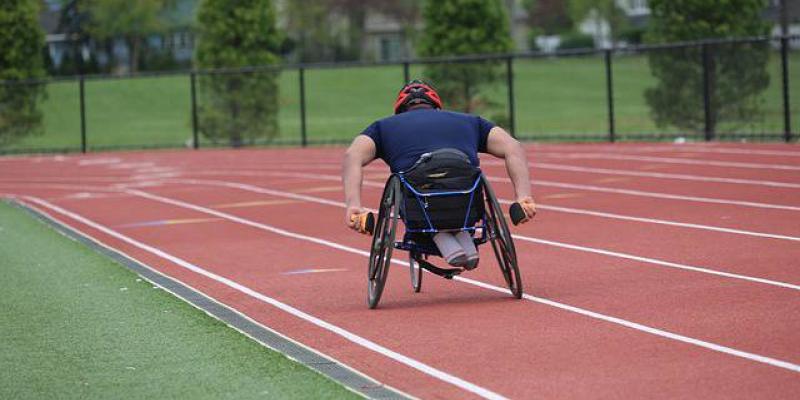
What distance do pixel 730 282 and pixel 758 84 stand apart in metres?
18.9

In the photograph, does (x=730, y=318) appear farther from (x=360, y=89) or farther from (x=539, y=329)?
(x=360, y=89)

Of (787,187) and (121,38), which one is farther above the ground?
(121,38)

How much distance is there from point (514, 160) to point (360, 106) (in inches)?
1778

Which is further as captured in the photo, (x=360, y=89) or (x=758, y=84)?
(x=360, y=89)

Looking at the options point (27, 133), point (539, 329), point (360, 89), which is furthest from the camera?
point (360, 89)

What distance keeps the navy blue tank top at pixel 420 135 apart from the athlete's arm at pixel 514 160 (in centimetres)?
11

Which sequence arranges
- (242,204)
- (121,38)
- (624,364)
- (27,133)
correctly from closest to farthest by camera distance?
(624,364) < (242,204) < (27,133) < (121,38)

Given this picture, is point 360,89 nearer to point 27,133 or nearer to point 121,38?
point 27,133

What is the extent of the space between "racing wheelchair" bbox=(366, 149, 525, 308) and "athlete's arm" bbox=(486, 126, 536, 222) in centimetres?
22

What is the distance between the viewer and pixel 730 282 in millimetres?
11625

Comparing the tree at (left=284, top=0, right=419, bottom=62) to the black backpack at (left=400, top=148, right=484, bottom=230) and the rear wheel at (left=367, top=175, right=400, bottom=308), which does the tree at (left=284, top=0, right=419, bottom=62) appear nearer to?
the rear wheel at (left=367, top=175, right=400, bottom=308)

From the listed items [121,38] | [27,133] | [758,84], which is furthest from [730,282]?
[121,38]

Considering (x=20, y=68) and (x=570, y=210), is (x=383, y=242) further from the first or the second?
(x=20, y=68)

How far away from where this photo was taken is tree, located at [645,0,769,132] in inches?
1182
